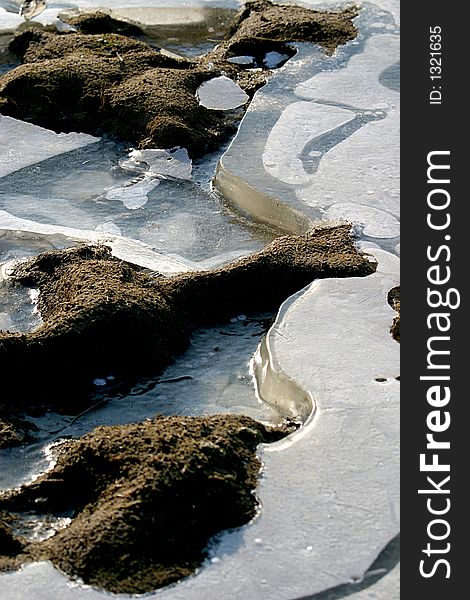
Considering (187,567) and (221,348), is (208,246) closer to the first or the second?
(221,348)

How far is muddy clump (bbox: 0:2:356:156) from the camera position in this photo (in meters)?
5.06

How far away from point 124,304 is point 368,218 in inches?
47.8

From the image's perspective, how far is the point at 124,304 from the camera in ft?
11.1

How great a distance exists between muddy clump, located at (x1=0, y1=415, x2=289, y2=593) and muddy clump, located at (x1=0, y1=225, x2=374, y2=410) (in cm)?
45

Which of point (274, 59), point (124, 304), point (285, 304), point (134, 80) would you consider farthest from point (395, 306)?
point (274, 59)

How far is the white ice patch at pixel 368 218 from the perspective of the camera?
401 cm

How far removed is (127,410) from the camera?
320cm

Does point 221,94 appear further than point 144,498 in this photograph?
Yes

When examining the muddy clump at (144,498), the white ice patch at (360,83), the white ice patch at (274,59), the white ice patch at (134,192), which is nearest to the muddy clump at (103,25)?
the white ice patch at (274,59)

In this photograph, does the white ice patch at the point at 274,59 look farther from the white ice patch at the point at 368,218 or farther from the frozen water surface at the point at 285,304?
the white ice patch at the point at 368,218

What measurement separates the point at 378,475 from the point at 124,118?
2.98 metres

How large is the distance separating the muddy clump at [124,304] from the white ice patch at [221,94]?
1.49 m

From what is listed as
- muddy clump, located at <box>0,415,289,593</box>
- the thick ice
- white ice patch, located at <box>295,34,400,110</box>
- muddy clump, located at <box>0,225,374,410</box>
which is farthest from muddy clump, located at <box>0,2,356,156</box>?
muddy clump, located at <box>0,415,289,593</box>

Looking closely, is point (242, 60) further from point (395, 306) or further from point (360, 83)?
point (395, 306)
